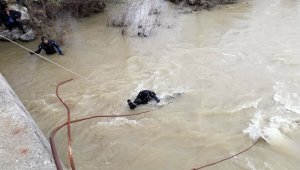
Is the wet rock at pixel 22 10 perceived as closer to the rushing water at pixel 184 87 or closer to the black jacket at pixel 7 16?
the black jacket at pixel 7 16

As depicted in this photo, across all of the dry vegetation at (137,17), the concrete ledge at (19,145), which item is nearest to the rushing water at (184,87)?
the dry vegetation at (137,17)

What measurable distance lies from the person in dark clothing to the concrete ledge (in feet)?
21.8

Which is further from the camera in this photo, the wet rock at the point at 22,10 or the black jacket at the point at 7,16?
the wet rock at the point at 22,10

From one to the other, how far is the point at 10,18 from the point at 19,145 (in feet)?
25.2

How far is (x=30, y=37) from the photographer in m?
11.0

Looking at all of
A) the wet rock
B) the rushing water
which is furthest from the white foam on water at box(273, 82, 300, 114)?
the wet rock

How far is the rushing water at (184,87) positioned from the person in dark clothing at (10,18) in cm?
64

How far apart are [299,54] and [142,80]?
13.2 ft

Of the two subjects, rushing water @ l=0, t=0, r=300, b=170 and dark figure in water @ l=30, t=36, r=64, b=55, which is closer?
rushing water @ l=0, t=0, r=300, b=170

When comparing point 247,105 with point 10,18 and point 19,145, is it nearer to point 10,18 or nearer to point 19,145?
point 19,145

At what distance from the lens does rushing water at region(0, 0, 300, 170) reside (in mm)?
5828

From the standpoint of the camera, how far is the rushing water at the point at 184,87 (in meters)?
5.83

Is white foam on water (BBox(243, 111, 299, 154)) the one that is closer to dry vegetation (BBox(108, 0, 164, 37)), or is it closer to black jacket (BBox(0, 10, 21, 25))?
dry vegetation (BBox(108, 0, 164, 37))

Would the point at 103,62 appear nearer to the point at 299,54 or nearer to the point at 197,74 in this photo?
the point at 197,74
